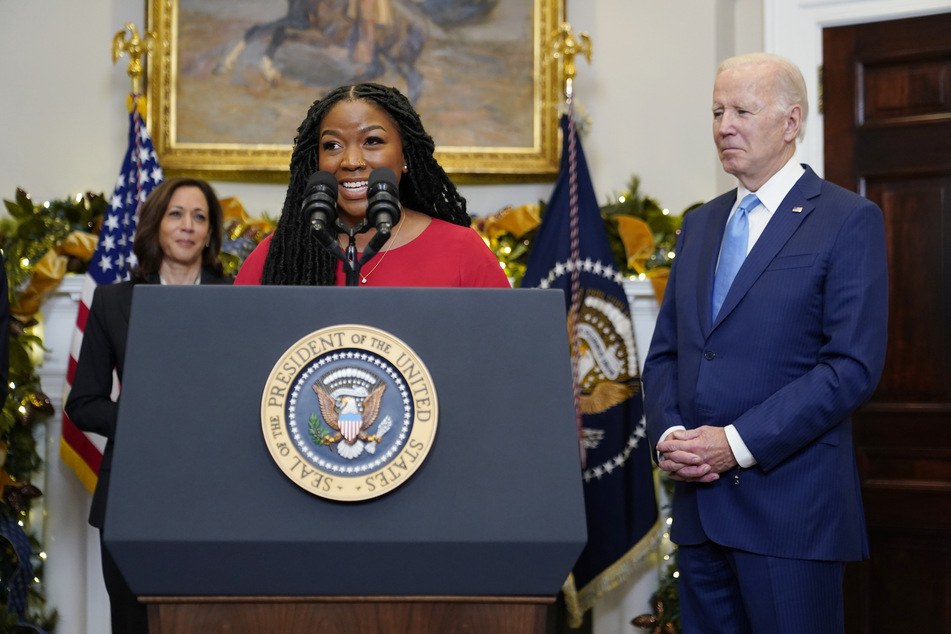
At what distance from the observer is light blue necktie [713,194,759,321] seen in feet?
7.82

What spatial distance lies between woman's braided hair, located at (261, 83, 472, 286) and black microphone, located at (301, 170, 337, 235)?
0.29 metres

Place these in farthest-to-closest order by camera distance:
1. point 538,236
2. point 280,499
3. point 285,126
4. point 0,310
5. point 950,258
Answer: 1. point 285,126
2. point 538,236
3. point 950,258
4. point 0,310
5. point 280,499

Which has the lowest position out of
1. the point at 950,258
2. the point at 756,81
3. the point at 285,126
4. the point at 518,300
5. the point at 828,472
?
the point at 828,472

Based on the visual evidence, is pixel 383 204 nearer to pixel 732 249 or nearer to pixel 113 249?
pixel 732 249

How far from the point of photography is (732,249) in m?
2.42

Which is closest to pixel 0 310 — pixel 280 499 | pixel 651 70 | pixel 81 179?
pixel 81 179

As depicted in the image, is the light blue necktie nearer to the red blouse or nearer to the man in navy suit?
the man in navy suit

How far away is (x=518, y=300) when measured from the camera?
1.33 meters

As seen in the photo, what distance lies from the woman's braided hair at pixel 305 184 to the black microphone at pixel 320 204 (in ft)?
0.94

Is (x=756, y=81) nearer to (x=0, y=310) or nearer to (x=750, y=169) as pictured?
(x=750, y=169)

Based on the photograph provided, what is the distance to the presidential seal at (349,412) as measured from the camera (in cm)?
124

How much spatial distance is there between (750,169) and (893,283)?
1865mm

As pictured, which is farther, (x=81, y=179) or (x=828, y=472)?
(x=81, y=179)

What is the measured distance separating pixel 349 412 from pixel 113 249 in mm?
3276
